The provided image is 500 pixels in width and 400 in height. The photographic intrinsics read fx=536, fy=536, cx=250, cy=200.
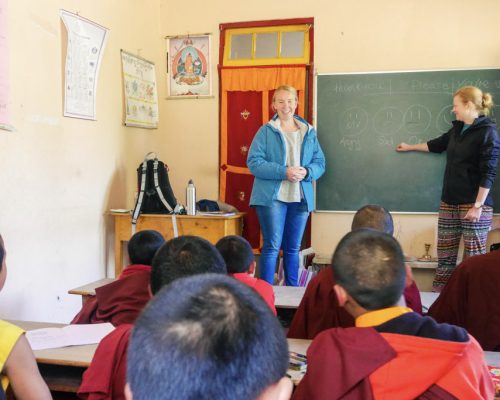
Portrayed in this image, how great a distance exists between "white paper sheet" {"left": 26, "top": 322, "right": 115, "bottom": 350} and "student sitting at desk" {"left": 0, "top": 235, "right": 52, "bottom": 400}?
0.47 meters

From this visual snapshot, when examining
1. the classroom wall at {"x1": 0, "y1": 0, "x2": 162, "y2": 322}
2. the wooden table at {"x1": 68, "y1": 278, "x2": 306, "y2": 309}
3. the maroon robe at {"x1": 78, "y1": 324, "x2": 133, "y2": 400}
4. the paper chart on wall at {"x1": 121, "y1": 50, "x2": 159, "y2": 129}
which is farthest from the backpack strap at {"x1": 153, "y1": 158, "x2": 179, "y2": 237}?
the maroon robe at {"x1": 78, "y1": 324, "x2": 133, "y2": 400}

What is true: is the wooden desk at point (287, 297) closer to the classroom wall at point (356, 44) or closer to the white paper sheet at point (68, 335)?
the white paper sheet at point (68, 335)

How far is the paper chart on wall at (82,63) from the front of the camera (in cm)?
364

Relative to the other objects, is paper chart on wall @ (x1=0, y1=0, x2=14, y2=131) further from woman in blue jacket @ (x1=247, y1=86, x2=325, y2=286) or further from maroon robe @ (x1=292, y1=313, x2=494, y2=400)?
maroon robe @ (x1=292, y1=313, x2=494, y2=400)

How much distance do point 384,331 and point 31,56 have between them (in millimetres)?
2878

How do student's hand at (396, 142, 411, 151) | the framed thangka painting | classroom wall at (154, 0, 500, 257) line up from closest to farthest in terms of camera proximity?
classroom wall at (154, 0, 500, 257) < student's hand at (396, 142, 411, 151) < the framed thangka painting

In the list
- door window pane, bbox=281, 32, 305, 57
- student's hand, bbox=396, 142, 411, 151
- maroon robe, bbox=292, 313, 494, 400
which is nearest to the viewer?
maroon robe, bbox=292, 313, 494, 400

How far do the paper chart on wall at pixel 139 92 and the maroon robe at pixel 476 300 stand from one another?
3000mm

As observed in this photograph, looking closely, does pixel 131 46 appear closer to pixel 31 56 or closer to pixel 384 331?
pixel 31 56

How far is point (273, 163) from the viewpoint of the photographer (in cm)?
394

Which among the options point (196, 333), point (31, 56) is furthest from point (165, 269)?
point (31, 56)

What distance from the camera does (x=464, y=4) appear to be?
4.28m

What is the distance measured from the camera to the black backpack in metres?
4.11

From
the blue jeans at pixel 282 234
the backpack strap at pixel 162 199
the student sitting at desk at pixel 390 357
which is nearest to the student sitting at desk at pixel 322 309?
the student sitting at desk at pixel 390 357
